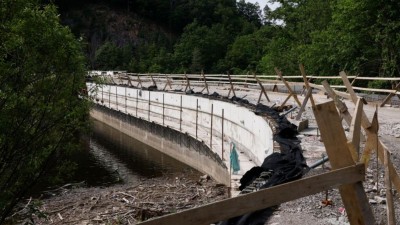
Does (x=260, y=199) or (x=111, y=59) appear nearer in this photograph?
(x=260, y=199)

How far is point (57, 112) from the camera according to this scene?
8758 mm

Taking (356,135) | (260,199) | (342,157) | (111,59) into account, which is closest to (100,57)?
(111,59)

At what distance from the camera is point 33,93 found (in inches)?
335

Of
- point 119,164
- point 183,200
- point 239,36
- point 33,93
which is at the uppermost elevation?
point 239,36

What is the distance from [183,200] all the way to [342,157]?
1276 centimetres

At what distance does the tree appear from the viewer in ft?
24.9

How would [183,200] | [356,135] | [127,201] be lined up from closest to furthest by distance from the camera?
[356,135] → [183,200] → [127,201]

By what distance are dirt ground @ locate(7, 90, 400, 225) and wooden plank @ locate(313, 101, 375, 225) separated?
2.57 m

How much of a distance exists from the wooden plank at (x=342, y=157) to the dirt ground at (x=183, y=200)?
8.42ft

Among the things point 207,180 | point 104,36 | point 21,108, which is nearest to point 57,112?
point 21,108

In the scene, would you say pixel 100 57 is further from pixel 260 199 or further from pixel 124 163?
pixel 260 199

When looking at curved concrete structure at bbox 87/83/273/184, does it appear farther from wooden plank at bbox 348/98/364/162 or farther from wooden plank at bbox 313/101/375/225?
wooden plank at bbox 313/101/375/225

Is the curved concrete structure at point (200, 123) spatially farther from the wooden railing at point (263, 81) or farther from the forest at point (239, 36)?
the forest at point (239, 36)

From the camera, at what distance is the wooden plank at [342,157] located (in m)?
3.82
